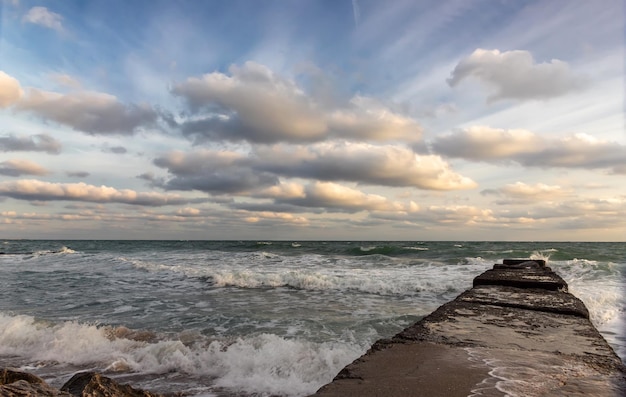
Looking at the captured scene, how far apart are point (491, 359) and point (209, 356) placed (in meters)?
4.10

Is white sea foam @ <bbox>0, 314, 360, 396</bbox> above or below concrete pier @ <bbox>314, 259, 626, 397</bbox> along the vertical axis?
below

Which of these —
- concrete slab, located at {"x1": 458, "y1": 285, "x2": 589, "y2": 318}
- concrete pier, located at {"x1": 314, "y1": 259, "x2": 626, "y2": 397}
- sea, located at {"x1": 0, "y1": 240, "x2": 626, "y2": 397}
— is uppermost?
concrete slab, located at {"x1": 458, "y1": 285, "x2": 589, "y2": 318}

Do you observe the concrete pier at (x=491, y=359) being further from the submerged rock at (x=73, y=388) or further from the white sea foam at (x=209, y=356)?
the white sea foam at (x=209, y=356)

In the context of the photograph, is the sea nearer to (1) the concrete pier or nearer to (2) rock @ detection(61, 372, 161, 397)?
(2) rock @ detection(61, 372, 161, 397)

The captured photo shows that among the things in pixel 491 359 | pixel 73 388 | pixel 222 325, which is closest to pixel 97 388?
pixel 73 388

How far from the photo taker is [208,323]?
7770mm

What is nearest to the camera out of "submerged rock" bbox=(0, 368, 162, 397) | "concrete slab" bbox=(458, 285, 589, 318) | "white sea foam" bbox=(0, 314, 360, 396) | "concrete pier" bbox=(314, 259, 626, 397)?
"concrete pier" bbox=(314, 259, 626, 397)

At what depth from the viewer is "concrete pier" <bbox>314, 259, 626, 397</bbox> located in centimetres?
208

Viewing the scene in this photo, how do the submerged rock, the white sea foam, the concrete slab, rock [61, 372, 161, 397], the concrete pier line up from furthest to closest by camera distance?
1. the white sea foam
2. the concrete slab
3. rock [61, 372, 161, 397]
4. the submerged rock
5. the concrete pier

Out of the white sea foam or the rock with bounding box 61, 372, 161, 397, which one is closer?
the rock with bounding box 61, 372, 161, 397

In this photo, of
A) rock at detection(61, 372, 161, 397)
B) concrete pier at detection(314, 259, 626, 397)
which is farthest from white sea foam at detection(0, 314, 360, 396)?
concrete pier at detection(314, 259, 626, 397)

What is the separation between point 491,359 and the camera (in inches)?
101

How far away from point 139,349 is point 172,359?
0.75 meters

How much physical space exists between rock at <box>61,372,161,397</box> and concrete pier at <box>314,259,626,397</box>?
1694mm
